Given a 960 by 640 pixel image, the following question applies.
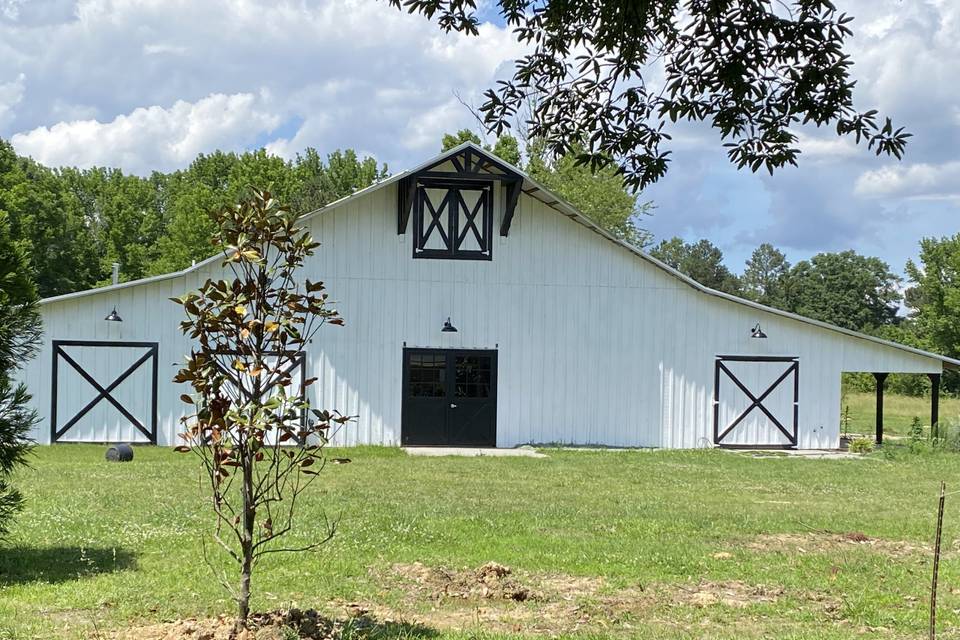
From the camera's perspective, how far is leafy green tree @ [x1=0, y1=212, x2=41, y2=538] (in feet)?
22.4

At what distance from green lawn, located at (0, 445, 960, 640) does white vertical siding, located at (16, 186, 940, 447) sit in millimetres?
4994

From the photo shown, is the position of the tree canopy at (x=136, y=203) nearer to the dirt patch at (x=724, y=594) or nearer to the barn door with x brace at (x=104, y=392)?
the barn door with x brace at (x=104, y=392)

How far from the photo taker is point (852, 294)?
244 feet

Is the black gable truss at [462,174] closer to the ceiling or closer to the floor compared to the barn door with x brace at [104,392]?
closer to the ceiling

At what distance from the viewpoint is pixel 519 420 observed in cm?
1961

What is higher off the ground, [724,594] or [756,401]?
[756,401]

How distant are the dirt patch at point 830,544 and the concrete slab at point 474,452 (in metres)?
8.74

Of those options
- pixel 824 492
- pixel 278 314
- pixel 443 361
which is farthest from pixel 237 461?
pixel 443 361

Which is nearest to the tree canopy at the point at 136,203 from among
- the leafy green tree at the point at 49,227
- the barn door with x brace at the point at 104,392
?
the leafy green tree at the point at 49,227

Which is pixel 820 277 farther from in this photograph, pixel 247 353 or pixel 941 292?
pixel 247 353

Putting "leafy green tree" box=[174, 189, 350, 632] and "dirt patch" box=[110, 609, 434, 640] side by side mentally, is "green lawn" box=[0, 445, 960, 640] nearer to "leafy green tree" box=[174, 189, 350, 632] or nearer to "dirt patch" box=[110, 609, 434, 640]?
"dirt patch" box=[110, 609, 434, 640]

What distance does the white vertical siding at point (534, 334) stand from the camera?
61.1 ft

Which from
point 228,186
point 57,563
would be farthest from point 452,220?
point 228,186

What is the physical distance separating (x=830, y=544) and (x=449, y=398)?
1128cm
